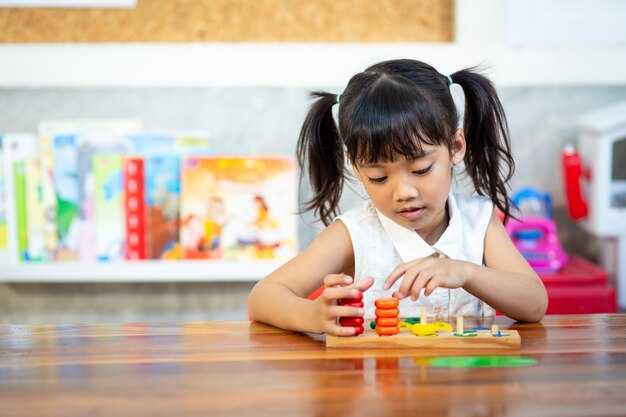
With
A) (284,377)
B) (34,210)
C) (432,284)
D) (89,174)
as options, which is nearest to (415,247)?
(432,284)

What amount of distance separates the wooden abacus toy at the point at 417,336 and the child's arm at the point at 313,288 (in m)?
0.02

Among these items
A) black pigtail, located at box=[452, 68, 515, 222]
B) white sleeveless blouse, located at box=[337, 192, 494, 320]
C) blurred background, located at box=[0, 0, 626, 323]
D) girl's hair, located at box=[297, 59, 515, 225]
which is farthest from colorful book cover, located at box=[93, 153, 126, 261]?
black pigtail, located at box=[452, 68, 515, 222]

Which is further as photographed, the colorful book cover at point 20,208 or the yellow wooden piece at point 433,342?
the colorful book cover at point 20,208

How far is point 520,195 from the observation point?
2492mm

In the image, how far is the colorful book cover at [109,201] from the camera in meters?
2.48

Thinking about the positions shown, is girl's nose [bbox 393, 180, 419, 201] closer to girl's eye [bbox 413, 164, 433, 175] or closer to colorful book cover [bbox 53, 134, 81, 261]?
girl's eye [bbox 413, 164, 433, 175]

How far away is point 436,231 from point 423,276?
1.39 ft

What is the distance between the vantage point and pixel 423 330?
3.43ft

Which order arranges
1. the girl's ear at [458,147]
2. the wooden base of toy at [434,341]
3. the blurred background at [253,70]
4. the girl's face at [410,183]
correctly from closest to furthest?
the wooden base of toy at [434,341], the girl's face at [410,183], the girl's ear at [458,147], the blurred background at [253,70]

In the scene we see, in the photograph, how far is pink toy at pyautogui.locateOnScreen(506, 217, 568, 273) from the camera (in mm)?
2322

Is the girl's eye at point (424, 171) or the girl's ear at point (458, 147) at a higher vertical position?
the girl's ear at point (458, 147)

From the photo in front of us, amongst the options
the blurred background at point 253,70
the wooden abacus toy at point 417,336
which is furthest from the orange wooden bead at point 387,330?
the blurred background at point 253,70

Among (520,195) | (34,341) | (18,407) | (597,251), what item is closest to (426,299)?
(34,341)

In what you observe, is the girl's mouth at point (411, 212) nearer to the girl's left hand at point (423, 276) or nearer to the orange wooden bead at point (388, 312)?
the girl's left hand at point (423, 276)
